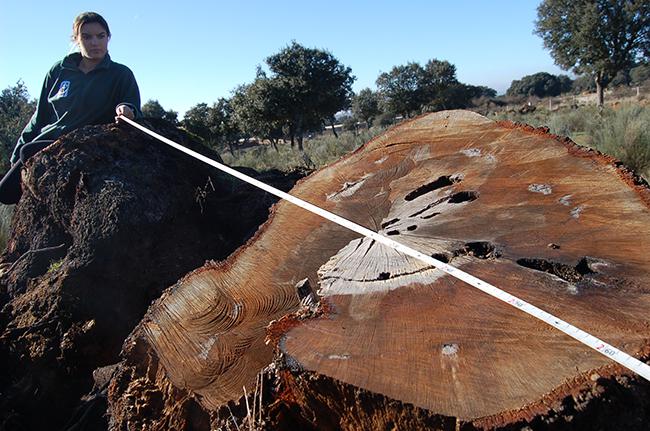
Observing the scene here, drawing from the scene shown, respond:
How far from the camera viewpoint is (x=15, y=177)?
4.08m

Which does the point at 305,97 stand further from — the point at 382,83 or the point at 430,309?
the point at 430,309

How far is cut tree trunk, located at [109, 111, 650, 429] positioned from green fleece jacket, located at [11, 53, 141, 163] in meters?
2.46

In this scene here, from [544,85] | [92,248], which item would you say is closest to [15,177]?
[92,248]

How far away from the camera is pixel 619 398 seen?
1.09 metres

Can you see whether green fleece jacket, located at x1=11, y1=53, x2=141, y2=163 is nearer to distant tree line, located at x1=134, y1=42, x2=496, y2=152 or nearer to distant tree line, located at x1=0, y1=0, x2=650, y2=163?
distant tree line, located at x1=0, y1=0, x2=650, y2=163

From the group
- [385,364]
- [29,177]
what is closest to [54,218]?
[29,177]

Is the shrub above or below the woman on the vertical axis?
below

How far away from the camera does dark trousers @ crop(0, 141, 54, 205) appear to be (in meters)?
3.82

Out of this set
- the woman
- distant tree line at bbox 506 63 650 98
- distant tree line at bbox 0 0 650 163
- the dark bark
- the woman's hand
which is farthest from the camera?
distant tree line at bbox 506 63 650 98

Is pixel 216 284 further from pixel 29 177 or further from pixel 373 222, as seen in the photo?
pixel 29 177

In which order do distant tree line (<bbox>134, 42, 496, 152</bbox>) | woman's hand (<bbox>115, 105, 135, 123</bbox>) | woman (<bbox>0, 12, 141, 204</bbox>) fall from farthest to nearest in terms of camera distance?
distant tree line (<bbox>134, 42, 496, 152</bbox>) → woman (<bbox>0, 12, 141, 204</bbox>) → woman's hand (<bbox>115, 105, 135, 123</bbox>)

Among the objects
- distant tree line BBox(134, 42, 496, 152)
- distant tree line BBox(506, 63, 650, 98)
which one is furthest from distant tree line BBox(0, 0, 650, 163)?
distant tree line BBox(506, 63, 650, 98)

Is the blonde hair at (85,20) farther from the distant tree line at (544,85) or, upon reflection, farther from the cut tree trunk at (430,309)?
the distant tree line at (544,85)

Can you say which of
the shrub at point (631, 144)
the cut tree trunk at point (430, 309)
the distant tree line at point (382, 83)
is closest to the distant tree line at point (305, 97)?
the distant tree line at point (382, 83)
